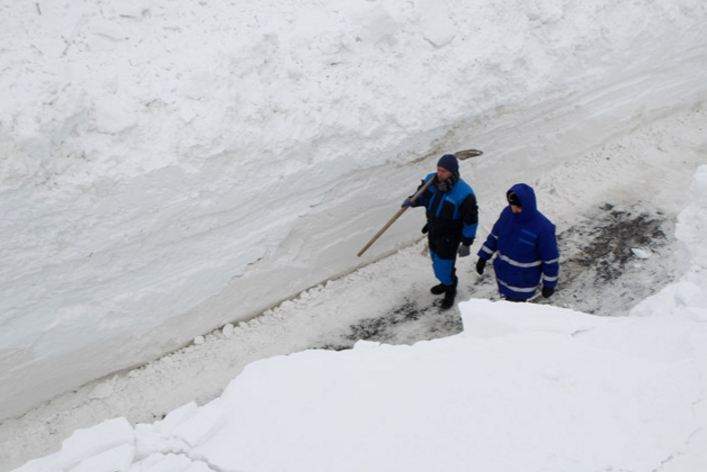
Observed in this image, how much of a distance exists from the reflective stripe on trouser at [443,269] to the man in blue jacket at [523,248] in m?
0.38

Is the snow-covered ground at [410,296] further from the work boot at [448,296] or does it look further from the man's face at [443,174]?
the man's face at [443,174]

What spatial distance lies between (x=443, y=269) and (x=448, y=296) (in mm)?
349

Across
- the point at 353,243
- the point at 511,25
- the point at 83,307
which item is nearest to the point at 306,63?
the point at 353,243

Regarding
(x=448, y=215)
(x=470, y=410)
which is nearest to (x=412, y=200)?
(x=448, y=215)

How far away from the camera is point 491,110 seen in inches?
257

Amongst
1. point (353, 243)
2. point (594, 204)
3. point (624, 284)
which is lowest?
point (624, 284)

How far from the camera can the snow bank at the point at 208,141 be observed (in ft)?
16.9

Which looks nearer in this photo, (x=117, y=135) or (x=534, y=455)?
(x=534, y=455)

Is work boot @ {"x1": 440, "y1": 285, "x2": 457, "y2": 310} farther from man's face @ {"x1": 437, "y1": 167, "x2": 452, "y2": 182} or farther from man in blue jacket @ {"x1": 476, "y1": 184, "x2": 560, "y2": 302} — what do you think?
man's face @ {"x1": 437, "y1": 167, "x2": 452, "y2": 182}

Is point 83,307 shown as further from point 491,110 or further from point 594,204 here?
point 594,204

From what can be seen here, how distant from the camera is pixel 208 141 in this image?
5410 mm

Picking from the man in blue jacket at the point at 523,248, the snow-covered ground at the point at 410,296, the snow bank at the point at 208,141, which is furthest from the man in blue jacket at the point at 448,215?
the snow bank at the point at 208,141

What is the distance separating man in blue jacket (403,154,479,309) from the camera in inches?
210

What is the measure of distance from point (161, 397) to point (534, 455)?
3707 mm
